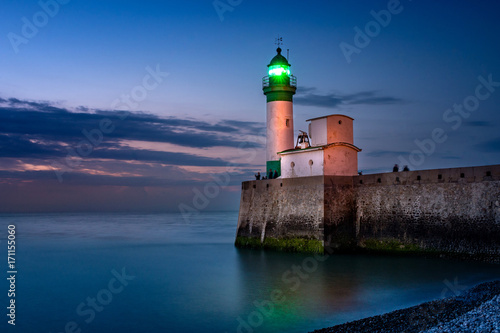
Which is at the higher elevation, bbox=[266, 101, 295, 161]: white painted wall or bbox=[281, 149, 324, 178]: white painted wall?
bbox=[266, 101, 295, 161]: white painted wall

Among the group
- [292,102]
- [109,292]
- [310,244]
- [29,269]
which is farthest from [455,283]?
[29,269]

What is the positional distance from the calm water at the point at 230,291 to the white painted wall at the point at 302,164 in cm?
312

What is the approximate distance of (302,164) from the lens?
1711 centimetres

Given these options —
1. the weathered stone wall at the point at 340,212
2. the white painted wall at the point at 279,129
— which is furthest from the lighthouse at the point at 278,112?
the weathered stone wall at the point at 340,212

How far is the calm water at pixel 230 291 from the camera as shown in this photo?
30.1 feet

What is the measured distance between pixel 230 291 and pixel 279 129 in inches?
357

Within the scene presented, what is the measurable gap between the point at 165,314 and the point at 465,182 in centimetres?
847

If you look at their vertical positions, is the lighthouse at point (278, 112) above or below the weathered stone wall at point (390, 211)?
above

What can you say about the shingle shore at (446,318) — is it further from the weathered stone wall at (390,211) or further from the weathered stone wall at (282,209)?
the weathered stone wall at (282,209)

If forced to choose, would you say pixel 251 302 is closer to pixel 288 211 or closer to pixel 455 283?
pixel 455 283

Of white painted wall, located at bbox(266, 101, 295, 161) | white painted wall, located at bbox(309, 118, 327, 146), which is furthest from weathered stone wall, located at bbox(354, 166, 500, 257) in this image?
white painted wall, located at bbox(266, 101, 295, 161)

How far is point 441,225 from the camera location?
12828 millimetres

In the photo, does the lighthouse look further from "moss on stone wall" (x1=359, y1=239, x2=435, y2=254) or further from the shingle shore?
the shingle shore

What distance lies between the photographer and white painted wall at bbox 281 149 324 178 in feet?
53.8
